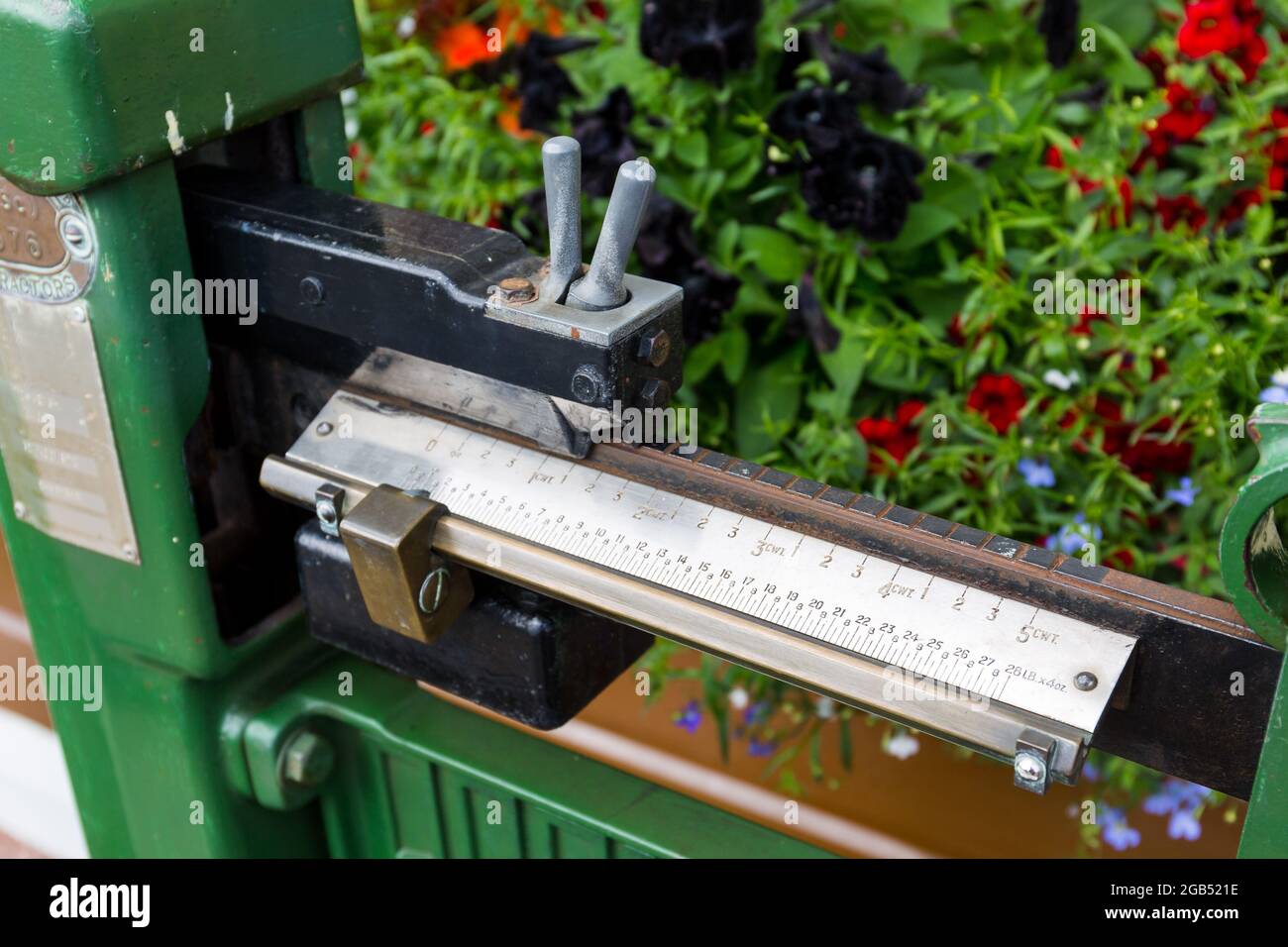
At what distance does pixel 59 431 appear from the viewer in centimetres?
130

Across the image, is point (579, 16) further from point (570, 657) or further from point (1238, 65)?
point (570, 657)

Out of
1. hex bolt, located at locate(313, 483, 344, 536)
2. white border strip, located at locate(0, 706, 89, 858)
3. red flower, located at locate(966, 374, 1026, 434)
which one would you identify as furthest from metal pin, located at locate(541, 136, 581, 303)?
white border strip, located at locate(0, 706, 89, 858)

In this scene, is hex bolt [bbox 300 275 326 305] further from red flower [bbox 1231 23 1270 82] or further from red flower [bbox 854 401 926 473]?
red flower [bbox 1231 23 1270 82]

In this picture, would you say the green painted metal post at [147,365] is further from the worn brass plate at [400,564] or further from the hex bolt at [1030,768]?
the hex bolt at [1030,768]

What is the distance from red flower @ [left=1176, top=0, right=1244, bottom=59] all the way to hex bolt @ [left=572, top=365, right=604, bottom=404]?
3.97ft

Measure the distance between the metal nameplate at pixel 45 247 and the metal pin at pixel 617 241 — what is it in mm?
434

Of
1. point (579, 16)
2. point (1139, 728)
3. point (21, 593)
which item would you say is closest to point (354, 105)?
point (579, 16)

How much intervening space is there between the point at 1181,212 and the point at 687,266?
680 mm

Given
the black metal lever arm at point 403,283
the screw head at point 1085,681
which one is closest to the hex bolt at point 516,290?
the black metal lever arm at point 403,283

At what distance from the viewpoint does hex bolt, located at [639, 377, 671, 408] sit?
1103 mm

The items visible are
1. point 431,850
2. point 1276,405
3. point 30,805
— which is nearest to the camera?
point 1276,405

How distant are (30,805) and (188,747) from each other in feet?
3.62
